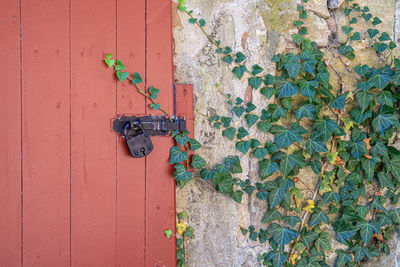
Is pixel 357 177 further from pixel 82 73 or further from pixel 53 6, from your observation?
pixel 53 6

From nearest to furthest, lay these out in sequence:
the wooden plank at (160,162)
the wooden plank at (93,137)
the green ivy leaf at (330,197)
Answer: the wooden plank at (93,137) → the wooden plank at (160,162) → the green ivy leaf at (330,197)

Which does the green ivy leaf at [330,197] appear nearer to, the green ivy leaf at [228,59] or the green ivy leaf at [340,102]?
the green ivy leaf at [340,102]

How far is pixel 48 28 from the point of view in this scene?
142 centimetres

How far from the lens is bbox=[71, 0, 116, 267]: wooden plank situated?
146 centimetres

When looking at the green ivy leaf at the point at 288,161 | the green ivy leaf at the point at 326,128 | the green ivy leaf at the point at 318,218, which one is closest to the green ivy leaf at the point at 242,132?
the green ivy leaf at the point at 288,161

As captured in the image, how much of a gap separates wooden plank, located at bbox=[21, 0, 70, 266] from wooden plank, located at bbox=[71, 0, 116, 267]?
0.13ft

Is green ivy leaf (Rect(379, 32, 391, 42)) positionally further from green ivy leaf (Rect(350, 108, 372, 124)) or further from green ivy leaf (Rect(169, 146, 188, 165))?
green ivy leaf (Rect(169, 146, 188, 165))

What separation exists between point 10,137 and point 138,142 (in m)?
0.56

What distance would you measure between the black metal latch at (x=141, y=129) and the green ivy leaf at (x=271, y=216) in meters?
0.76

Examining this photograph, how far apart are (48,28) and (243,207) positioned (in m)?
1.41

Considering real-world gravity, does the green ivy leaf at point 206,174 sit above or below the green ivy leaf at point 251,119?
below

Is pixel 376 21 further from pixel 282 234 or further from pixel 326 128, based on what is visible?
pixel 282 234

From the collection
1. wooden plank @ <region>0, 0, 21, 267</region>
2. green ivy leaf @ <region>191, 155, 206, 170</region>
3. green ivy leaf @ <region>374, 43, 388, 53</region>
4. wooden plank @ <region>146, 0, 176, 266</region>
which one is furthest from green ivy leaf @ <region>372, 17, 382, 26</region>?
wooden plank @ <region>0, 0, 21, 267</region>

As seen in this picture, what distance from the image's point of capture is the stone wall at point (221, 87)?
5.88 feet
